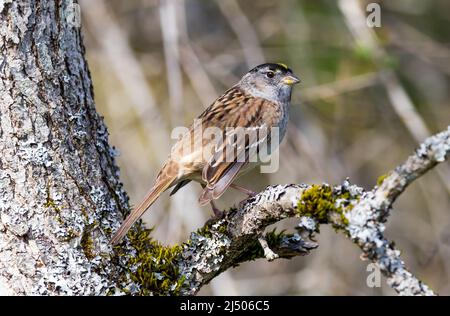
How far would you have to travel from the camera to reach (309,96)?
6.09 metres

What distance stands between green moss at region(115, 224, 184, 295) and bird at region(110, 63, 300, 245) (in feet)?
0.70

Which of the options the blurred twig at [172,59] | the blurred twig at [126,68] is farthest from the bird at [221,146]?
the blurred twig at [126,68]

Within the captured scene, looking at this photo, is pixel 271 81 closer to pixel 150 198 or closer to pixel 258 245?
pixel 150 198

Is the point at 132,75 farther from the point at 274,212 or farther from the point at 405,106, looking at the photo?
the point at 274,212

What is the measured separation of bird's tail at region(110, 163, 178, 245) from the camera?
2.98 meters

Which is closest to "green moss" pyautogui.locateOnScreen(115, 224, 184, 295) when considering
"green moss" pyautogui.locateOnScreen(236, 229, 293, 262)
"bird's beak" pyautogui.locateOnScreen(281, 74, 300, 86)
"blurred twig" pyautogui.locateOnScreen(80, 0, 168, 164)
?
"green moss" pyautogui.locateOnScreen(236, 229, 293, 262)

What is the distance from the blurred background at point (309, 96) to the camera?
598 cm

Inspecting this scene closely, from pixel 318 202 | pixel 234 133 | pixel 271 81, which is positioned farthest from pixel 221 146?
pixel 318 202

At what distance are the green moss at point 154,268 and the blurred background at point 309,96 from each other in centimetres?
229

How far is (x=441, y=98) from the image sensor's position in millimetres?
7203

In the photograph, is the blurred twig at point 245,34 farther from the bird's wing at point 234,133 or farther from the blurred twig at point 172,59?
the bird's wing at point 234,133
